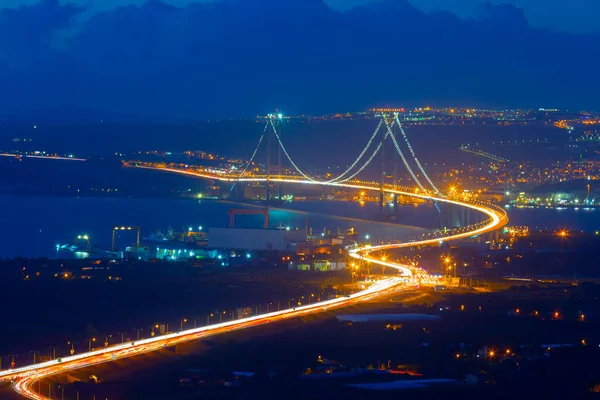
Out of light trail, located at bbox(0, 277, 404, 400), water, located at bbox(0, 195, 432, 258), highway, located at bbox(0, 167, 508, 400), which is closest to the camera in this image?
light trail, located at bbox(0, 277, 404, 400)

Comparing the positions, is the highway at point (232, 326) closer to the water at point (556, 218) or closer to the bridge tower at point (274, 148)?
the water at point (556, 218)

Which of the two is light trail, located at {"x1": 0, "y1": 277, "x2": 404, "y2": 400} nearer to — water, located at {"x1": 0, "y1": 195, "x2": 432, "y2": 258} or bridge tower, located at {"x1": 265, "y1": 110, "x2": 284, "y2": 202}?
water, located at {"x1": 0, "y1": 195, "x2": 432, "y2": 258}

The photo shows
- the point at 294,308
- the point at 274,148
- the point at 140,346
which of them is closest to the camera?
the point at 140,346

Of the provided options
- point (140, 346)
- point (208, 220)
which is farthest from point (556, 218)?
point (140, 346)

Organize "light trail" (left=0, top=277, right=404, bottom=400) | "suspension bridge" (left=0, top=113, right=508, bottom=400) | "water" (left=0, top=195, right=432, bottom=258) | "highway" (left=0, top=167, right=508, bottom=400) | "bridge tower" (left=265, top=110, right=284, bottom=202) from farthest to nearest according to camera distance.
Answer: "bridge tower" (left=265, top=110, right=284, bottom=202) < "water" (left=0, top=195, right=432, bottom=258) < "suspension bridge" (left=0, top=113, right=508, bottom=400) < "highway" (left=0, top=167, right=508, bottom=400) < "light trail" (left=0, top=277, right=404, bottom=400)

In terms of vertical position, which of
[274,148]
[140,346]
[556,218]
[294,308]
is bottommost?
[140,346]

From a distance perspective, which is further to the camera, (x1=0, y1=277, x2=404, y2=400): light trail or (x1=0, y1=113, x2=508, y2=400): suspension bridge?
(x1=0, y1=113, x2=508, y2=400): suspension bridge

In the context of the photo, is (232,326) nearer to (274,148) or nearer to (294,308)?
(294,308)

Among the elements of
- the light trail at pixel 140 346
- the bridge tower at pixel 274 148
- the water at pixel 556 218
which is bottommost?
the light trail at pixel 140 346

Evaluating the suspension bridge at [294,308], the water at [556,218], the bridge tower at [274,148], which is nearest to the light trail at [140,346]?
the suspension bridge at [294,308]

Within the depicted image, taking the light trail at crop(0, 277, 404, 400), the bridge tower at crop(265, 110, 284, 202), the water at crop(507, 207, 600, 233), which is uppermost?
the bridge tower at crop(265, 110, 284, 202)

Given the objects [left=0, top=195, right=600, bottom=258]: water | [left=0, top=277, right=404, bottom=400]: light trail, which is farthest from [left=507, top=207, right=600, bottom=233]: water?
[left=0, top=277, right=404, bottom=400]: light trail

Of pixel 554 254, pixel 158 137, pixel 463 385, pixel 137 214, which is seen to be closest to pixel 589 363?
pixel 463 385

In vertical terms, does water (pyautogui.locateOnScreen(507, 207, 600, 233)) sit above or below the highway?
above
